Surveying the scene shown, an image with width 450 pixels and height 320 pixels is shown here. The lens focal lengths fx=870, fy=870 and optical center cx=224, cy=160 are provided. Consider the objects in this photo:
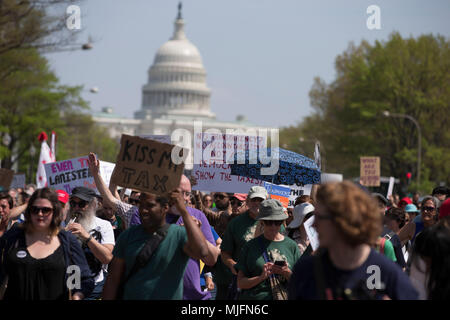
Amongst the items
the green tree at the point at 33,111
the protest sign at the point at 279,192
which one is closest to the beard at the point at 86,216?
the protest sign at the point at 279,192

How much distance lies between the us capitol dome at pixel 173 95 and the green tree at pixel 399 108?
9674 centimetres

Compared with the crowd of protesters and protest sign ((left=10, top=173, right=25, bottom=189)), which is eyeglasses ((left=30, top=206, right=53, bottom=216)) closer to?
the crowd of protesters

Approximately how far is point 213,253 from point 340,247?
147cm

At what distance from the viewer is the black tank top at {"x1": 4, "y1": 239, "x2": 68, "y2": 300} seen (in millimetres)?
5191

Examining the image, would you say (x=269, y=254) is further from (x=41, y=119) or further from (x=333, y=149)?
(x=333, y=149)

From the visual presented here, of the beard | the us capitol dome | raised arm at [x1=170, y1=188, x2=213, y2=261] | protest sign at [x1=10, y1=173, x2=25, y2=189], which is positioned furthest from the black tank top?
the us capitol dome

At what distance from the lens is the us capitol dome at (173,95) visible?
145625mm

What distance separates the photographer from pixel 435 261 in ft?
14.1

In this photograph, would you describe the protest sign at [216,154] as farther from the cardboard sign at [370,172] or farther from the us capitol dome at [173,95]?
the us capitol dome at [173,95]

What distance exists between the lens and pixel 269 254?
20.0ft

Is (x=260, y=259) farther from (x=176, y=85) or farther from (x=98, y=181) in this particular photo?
(x=176, y=85)

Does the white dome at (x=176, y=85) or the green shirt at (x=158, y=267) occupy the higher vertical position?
the white dome at (x=176, y=85)

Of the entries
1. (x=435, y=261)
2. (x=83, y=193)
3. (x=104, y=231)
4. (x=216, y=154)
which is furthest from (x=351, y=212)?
(x=216, y=154)

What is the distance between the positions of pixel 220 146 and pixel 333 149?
35.7 metres
